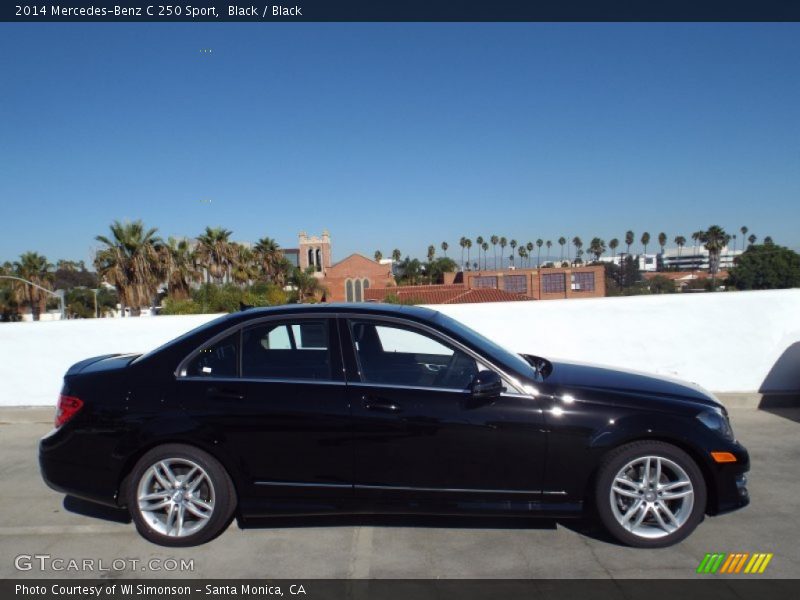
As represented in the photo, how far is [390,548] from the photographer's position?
3924mm

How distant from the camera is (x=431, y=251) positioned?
125 m

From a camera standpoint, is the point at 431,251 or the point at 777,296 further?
the point at 431,251

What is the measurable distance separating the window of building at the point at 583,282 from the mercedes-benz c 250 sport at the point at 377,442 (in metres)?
67.4

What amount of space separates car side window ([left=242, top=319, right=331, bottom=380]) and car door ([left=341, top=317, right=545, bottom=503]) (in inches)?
13.4

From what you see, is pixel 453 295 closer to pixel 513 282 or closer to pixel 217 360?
pixel 513 282

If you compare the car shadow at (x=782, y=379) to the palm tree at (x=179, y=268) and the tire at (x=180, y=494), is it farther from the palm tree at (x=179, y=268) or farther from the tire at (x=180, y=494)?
the palm tree at (x=179, y=268)

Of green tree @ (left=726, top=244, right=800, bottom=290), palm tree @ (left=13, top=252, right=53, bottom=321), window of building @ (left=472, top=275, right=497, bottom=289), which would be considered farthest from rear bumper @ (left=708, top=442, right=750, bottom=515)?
window of building @ (left=472, top=275, right=497, bottom=289)

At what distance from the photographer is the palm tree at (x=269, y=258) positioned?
56344 mm

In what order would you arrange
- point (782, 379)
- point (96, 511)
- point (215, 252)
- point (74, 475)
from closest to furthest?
point (74, 475)
point (96, 511)
point (782, 379)
point (215, 252)

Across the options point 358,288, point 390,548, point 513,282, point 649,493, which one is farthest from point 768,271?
point 358,288

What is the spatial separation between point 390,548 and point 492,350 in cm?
146
